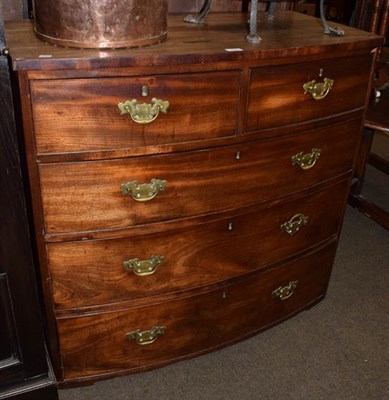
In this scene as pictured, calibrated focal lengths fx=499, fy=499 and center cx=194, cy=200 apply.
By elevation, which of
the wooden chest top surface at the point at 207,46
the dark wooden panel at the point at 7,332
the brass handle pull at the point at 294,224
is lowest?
the dark wooden panel at the point at 7,332

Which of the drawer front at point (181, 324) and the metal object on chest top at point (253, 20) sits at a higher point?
the metal object on chest top at point (253, 20)

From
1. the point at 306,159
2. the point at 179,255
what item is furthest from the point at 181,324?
the point at 306,159

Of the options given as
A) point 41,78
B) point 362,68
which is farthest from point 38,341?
point 362,68

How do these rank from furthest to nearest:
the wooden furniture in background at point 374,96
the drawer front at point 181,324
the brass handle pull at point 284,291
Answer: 1. the wooden furniture in background at point 374,96
2. the brass handle pull at point 284,291
3. the drawer front at point 181,324

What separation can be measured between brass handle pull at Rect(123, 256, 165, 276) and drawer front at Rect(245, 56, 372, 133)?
0.45m

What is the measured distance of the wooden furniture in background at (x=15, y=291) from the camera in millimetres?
1182

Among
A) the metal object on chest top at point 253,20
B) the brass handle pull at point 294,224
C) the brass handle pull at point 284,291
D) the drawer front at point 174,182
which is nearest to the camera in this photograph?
the drawer front at point 174,182

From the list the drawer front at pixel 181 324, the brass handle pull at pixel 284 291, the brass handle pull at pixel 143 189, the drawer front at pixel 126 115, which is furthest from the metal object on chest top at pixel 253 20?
the brass handle pull at pixel 284 291

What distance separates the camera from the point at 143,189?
51.8 inches

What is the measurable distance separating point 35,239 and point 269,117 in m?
0.72

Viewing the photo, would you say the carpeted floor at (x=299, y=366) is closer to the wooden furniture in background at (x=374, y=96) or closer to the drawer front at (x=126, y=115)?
the wooden furniture in background at (x=374, y=96)

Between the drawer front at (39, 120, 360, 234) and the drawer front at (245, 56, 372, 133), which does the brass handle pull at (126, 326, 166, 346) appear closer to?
the drawer front at (39, 120, 360, 234)

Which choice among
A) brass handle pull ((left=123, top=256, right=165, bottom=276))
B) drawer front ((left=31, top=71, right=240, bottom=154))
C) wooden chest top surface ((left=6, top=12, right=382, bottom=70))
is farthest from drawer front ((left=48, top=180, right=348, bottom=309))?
wooden chest top surface ((left=6, top=12, right=382, bottom=70))

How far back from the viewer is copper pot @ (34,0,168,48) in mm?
1156
